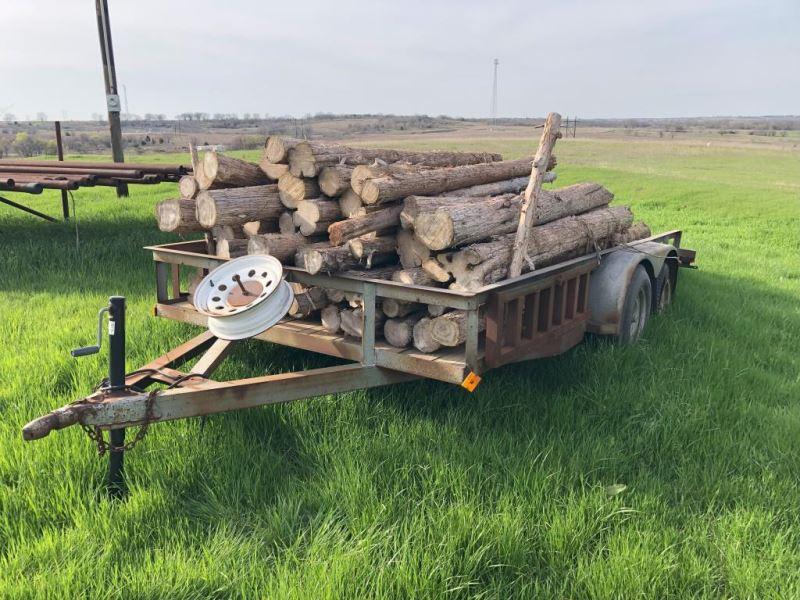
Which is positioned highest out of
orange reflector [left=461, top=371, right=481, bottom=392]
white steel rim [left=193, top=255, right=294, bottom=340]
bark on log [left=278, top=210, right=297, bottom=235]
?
bark on log [left=278, top=210, right=297, bottom=235]

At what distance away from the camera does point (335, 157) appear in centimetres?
506

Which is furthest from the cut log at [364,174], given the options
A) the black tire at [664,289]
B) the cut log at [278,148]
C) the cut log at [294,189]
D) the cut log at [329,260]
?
the black tire at [664,289]

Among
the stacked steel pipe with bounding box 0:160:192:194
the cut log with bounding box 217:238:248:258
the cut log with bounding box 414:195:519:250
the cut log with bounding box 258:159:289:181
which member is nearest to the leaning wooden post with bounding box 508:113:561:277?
the cut log with bounding box 414:195:519:250

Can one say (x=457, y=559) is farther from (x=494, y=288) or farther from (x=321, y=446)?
(x=494, y=288)

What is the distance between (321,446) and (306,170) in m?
2.03

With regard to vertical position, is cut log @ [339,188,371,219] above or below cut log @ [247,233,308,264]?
above

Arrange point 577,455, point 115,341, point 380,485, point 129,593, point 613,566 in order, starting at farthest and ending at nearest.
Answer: point 577,455 < point 380,485 < point 115,341 < point 613,566 < point 129,593

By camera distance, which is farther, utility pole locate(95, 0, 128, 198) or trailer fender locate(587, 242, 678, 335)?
utility pole locate(95, 0, 128, 198)

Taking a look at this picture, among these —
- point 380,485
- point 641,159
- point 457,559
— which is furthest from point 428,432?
point 641,159

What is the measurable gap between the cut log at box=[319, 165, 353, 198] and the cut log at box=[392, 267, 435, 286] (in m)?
0.78

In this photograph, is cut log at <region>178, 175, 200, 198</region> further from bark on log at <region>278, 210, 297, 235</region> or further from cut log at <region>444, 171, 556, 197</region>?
cut log at <region>444, 171, 556, 197</region>

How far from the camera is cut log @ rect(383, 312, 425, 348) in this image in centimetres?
430

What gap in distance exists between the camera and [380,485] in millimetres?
3676

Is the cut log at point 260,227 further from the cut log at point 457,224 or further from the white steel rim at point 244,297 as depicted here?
the cut log at point 457,224
